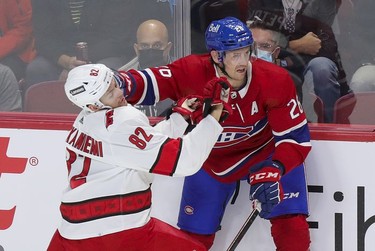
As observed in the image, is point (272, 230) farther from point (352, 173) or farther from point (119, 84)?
point (119, 84)

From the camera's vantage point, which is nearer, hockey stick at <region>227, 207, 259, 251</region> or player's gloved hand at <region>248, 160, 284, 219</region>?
player's gloved hand at <region>248, 160, 284, 219</region>

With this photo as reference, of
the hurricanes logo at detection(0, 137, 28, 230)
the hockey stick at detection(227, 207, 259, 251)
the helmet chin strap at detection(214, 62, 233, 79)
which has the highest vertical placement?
the helmet chin strap at detection(214, 62, 233, 79)

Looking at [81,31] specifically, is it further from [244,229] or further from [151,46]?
[244,229]

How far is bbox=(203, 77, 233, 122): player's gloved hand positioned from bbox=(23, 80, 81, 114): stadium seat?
910mm

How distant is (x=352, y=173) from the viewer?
3566 mm

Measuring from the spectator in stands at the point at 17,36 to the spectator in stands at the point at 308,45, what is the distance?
0.97 metres

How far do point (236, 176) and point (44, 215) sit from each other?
77 cm

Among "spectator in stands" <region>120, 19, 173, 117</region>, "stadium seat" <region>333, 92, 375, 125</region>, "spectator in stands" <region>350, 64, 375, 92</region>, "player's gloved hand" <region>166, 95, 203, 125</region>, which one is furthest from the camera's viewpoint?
"spectator in stands" <region>120, 19, 173, 117</region>

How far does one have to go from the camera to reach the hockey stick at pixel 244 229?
3467 mm

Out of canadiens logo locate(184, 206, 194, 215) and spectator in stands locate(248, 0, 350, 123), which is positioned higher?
spectator in stands locate(248, 0, 350, 123)

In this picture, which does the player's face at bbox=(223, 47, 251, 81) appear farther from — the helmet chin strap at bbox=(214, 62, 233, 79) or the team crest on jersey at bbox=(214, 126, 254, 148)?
the team crest on jersey at bbox=(214, 126, 254, 148)

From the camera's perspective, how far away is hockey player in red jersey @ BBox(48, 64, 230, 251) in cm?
308

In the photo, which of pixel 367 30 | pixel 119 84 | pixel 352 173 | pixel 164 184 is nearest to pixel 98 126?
pixel 119 84

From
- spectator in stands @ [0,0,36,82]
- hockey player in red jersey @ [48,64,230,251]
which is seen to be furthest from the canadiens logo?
spectator in stands @ [0,0,36,82]
